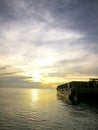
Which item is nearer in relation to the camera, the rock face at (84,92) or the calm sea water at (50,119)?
the calm sea water at (50,119)

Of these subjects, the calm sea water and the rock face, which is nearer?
the calm sea water

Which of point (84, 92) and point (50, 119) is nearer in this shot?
point (50, 119)

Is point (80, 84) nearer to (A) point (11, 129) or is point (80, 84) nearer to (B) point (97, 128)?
(B) point (97, 128)

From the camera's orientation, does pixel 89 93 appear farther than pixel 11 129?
Yes

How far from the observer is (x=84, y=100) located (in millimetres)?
43031

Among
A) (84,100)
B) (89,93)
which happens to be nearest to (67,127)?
(89,93)

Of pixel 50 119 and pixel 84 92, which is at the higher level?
pixel 84 92

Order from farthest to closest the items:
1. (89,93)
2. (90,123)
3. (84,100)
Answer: (84,100)
(89,93)
(90,123)

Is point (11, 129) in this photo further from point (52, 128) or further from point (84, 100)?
point (84, 100)

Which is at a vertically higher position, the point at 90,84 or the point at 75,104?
the point at 90,84

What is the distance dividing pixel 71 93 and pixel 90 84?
249 inches

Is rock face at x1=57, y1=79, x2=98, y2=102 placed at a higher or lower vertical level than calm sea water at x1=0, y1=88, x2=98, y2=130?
higher

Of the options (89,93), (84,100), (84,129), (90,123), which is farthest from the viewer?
(84,100)

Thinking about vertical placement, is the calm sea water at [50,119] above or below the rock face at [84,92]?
below
